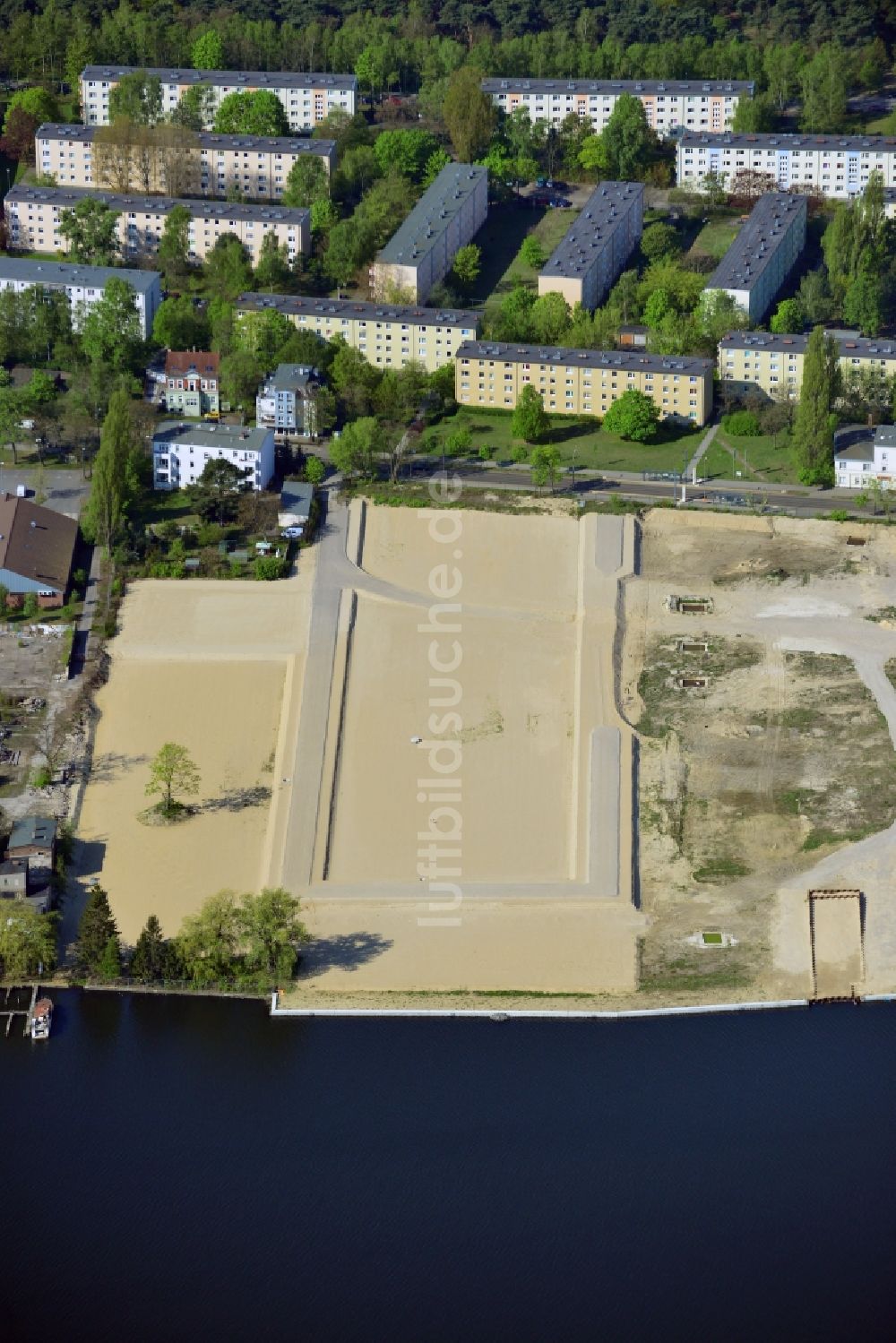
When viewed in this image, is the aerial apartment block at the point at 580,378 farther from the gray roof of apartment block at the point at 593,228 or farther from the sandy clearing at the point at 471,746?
the sandy clearing at the point at 471,746

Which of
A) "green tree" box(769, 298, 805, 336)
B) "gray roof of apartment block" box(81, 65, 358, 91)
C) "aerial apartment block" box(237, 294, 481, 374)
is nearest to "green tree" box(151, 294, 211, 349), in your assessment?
"aerial apartment block" box(237, 294, 481, 374)

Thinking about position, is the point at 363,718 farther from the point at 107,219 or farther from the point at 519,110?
the point at 519,110

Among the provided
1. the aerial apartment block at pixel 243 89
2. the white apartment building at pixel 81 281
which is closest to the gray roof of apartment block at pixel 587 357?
the white apartment building at pixel 81 281

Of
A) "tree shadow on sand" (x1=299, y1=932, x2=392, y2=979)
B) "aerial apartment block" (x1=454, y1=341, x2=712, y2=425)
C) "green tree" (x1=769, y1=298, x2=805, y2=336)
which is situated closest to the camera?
"tree shadow on sand" (x1=299, y1=932, x2=392, y2=979)

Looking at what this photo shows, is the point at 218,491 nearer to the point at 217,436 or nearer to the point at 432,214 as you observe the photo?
the point at 217,436

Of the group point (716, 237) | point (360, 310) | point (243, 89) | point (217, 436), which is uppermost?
point (243, 89)

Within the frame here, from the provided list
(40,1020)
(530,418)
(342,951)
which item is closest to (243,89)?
(530,418)

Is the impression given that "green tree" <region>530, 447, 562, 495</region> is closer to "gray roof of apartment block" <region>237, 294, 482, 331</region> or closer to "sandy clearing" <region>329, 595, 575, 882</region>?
"sandy clearing" <region>329, 595, 575, 882</region>
